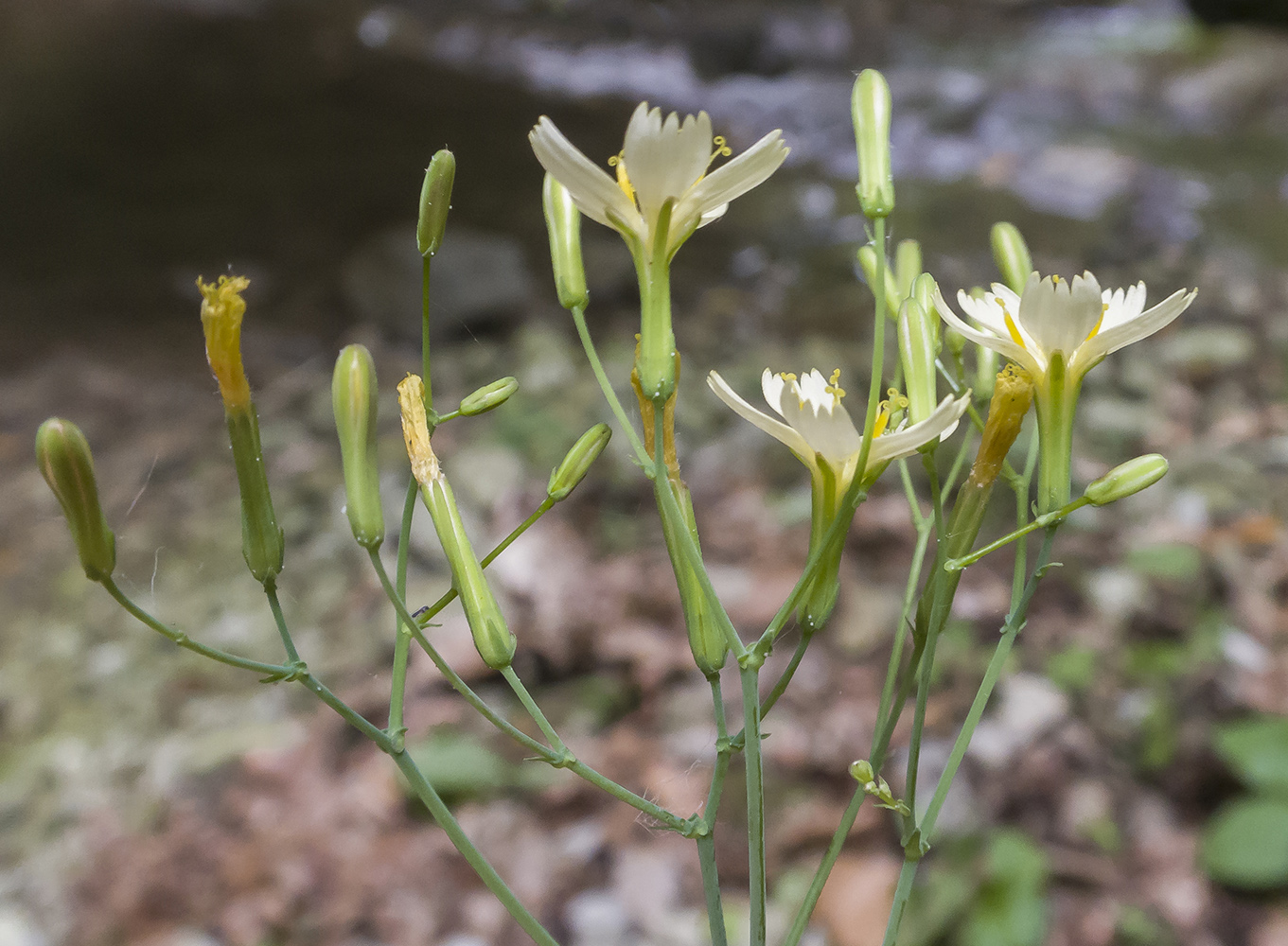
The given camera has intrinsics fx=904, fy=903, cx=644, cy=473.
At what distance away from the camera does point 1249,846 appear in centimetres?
82

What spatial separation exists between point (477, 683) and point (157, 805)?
15.8 inches

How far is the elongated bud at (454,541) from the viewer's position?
33cm

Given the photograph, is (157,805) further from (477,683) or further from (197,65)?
(197,65)

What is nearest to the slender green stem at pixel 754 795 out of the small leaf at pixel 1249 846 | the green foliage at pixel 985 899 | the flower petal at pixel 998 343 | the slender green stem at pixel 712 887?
the slender green stem at pixel 712 887

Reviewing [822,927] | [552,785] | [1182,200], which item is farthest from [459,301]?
[1182,200]

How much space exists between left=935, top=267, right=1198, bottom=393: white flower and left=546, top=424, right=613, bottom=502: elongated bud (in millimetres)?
135

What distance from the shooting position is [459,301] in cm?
237

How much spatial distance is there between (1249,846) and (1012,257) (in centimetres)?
72

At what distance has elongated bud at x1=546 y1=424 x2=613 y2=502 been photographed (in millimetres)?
356

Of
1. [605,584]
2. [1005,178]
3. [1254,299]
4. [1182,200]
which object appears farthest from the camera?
[1005,178]

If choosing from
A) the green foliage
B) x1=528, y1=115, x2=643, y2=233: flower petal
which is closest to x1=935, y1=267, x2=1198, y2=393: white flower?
x1=528, y1=115, x2=643, y2=233: flower petal

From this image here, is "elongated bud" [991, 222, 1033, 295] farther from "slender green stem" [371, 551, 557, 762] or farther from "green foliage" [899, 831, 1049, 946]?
"green foliage" [899, 831, 1049, 946]

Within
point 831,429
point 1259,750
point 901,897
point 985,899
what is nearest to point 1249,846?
point 1259,750

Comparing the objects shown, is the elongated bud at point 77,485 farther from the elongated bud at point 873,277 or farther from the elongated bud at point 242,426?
the elongated bud at point 873,277
